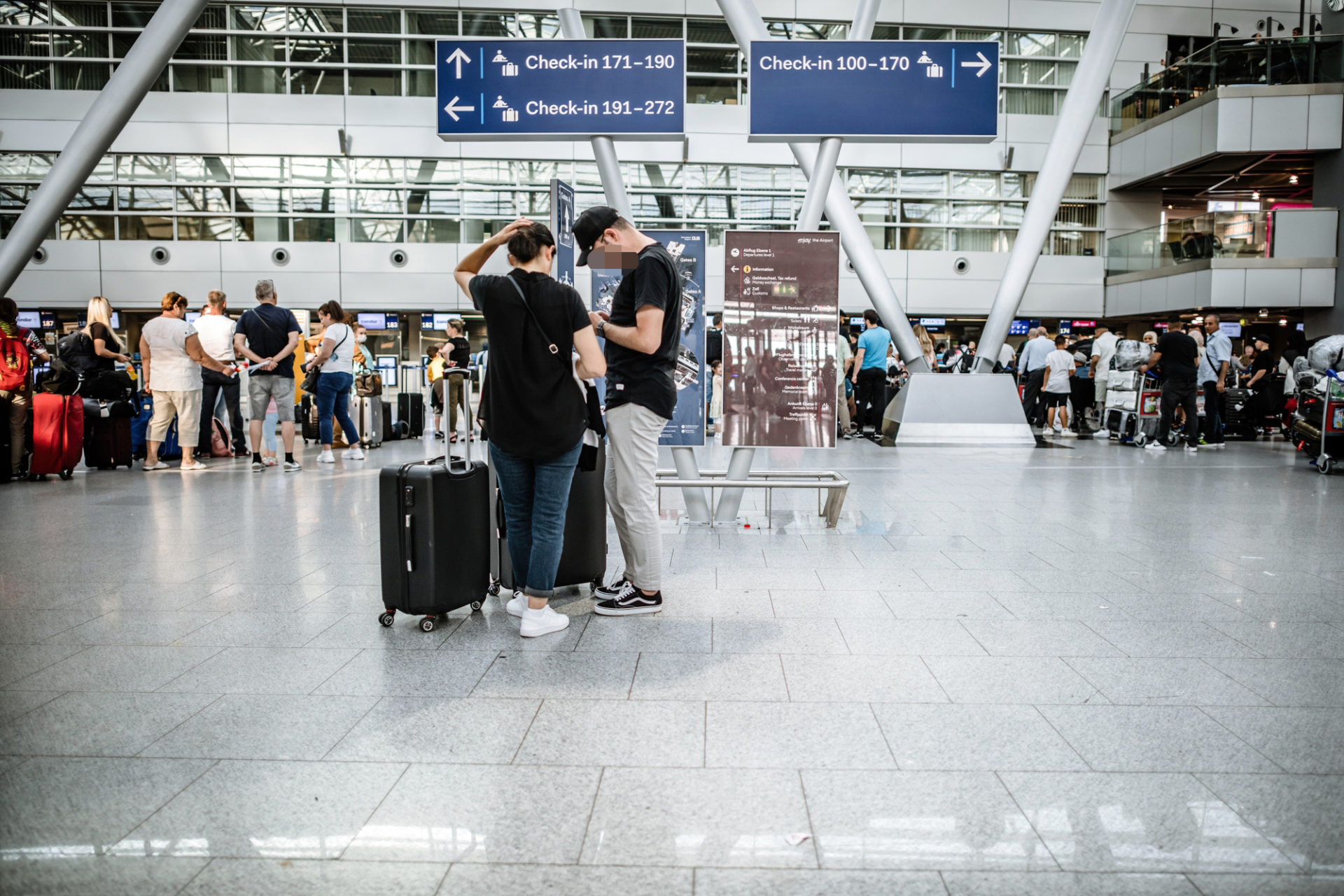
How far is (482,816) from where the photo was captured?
7.80ft

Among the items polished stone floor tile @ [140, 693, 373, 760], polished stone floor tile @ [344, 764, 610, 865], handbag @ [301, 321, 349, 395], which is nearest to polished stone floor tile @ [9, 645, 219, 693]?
polished stone floor tile @ [140, 693, 373, 760]

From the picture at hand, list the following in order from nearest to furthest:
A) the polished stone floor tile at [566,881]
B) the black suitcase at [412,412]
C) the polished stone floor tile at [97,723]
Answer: the polished stone floor tile at [566,881] → the polished stone floor tile at [97,723] → the black suitcase at [412,412]

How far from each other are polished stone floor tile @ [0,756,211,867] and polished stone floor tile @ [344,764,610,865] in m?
0.62

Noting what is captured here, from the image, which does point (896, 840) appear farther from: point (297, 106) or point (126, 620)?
point (297, 106)

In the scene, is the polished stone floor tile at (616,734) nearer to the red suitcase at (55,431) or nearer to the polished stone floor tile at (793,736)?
the polished stone floor tile at (793,736)

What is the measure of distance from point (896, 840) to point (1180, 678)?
5.97 feet

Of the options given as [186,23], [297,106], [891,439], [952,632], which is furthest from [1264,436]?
[297,106]

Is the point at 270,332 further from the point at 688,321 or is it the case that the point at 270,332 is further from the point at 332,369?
the point at 688,321

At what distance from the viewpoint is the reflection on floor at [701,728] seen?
217 cm

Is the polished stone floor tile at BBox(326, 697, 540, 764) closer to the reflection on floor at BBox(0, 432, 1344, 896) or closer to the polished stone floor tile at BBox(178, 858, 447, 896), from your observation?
the reflection on floor at BBox(0, 432, 1344, 896)

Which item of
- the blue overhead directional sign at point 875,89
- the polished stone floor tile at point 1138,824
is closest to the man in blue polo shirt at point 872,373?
the blue overhead directional sign at point 875,89

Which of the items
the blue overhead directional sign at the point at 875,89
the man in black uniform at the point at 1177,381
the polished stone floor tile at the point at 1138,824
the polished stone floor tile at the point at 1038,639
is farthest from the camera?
the man in black uniform at the point at 1177,381

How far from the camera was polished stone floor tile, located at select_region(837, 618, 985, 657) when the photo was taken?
3824mm

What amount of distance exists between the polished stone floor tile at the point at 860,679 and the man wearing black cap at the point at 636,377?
3.13 ft
